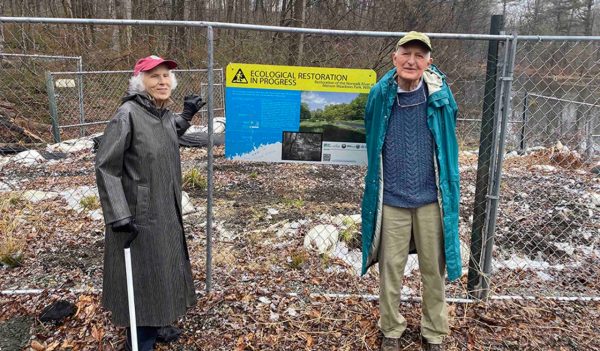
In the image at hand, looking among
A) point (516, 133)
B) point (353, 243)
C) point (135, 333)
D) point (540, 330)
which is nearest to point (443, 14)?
point (516, 133)

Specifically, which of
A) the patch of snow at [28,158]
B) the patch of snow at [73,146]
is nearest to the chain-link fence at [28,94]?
the patch of snow at [73,146]

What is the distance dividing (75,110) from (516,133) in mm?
10754

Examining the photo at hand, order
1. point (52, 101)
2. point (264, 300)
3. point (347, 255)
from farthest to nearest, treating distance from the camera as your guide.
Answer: point (52, 101) < point (347, 255) < point (264, 300)

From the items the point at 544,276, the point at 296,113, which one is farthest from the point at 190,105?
the point at 544,276

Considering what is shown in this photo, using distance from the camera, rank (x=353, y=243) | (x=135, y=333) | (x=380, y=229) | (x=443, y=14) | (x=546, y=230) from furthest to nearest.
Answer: (x=443, y=14), (x=546, y=230), (x=353, y=243), (x=380, y=229), (x=135, y=333)

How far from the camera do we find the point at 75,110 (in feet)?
34.3

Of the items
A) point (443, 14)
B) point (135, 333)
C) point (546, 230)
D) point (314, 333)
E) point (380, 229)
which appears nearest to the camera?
point (135, 333)

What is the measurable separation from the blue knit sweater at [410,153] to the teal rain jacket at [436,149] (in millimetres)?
41

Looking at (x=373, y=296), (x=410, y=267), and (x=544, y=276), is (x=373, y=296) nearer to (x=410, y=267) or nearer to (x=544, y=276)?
(x=410, y=267)

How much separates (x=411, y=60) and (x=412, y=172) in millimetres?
679

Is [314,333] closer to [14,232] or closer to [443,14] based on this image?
[14,232]

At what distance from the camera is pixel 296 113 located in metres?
3.20

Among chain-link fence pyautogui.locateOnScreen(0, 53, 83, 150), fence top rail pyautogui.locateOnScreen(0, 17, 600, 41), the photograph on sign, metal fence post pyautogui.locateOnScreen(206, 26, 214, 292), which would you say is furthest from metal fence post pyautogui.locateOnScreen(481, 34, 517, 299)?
chain-link fence pyautogui.locateOnScreen(0, 53, 83, 150)

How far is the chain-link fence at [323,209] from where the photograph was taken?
3412 mm
